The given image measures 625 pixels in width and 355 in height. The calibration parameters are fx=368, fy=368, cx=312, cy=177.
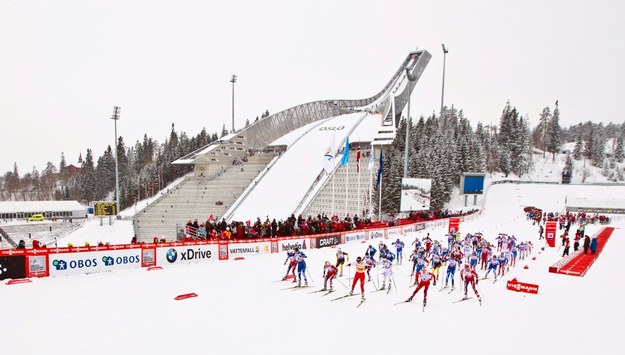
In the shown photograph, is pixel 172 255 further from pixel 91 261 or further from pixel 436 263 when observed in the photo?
pixel 436 263

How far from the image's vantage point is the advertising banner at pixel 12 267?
1381cm

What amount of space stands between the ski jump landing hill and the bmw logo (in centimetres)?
1718

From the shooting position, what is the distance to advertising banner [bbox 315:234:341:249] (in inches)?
906

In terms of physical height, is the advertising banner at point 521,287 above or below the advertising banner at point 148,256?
below

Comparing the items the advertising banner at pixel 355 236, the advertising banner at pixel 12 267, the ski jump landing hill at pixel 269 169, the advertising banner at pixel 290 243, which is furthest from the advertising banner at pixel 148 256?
the ski jump landing hill at pixel 269 169

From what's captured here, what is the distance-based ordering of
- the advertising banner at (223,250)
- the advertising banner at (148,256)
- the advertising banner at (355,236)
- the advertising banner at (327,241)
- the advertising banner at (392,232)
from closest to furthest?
the advertising banner at (148,256), the advertising banner at (223,250), the advertising banner at (327,241), the advertising banner at (355,236), the advertising banner at (392,232)

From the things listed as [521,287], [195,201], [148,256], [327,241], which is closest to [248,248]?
[148,256]

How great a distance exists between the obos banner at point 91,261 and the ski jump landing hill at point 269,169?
1784cm

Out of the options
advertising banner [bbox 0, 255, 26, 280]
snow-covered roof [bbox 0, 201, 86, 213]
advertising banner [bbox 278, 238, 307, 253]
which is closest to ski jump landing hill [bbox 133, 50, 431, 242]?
advertising banner [bbox 278, 238, 307, 253]

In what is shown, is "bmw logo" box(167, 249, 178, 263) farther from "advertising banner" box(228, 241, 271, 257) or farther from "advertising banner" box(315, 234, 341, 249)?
"advertising banner" box(315, 234, 341, 249)

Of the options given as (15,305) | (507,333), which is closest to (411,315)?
(507,333)

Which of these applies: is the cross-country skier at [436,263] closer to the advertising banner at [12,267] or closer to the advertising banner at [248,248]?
the advertising banner at [248,248]

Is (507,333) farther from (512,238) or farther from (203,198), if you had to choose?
(203,198)

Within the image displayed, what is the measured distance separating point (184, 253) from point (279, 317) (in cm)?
876
